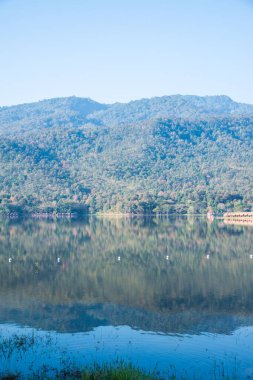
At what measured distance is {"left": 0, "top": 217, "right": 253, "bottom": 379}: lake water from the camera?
1430 cm

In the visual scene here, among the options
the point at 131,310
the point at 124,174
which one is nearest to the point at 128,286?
the point at 131,310

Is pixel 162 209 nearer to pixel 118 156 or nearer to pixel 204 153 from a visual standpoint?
pixel 118 156

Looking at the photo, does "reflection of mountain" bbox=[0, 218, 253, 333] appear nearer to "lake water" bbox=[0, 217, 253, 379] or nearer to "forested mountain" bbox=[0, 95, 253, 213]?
"lake water" bbox=[0, 217, 253, 379]

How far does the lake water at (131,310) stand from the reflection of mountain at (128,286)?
0.14ft

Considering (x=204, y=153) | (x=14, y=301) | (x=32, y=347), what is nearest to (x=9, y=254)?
(x=14, y=301)

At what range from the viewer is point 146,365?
13.6 m

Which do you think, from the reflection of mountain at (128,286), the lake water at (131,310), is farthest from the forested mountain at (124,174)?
the lake water at (131,310)

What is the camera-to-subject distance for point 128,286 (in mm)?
25297

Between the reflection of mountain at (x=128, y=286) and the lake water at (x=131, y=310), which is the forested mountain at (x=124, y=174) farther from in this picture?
the lake water at (x=131, y=310)

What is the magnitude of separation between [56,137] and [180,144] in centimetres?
4953

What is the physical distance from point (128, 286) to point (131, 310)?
5064 millimetres

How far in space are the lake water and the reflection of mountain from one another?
43 millimetres

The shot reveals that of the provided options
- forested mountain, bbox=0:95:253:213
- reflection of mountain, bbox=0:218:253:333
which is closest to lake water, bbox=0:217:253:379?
reflection of mountain, bbox=0:218:253:333

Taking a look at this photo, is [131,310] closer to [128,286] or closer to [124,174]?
[128,286]
